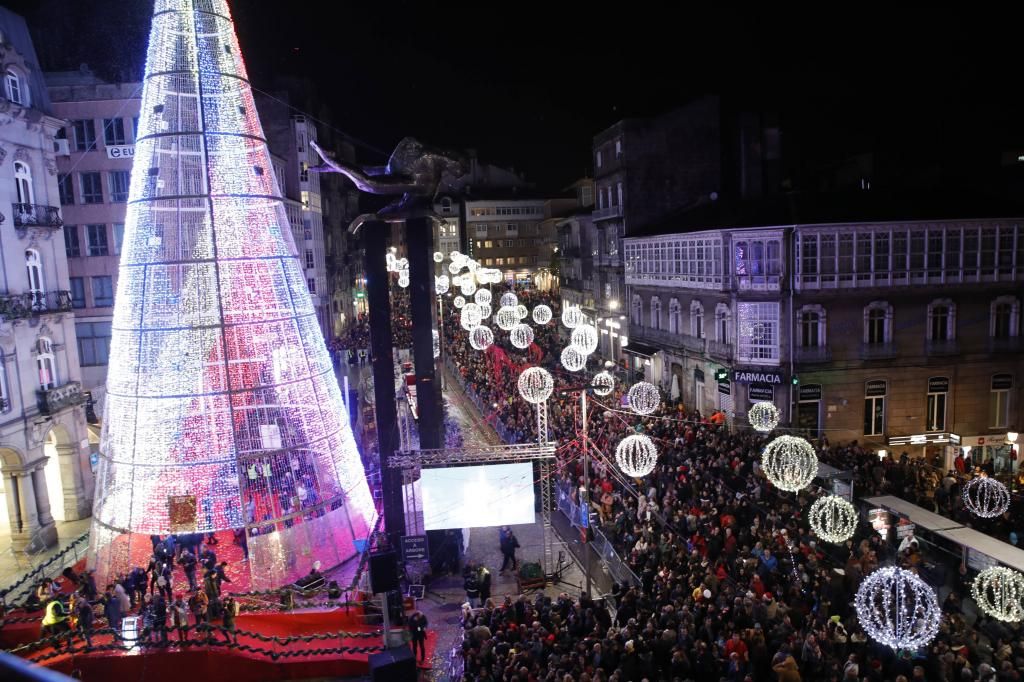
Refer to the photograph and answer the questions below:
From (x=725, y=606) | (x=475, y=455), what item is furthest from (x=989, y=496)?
(x=475, y=455)

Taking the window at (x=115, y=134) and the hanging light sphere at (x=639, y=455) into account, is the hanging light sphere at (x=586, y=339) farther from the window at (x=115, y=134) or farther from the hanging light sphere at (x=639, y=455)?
the window at (x=115, y=134)

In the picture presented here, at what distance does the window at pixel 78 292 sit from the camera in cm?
3200

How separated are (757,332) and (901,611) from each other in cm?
2145

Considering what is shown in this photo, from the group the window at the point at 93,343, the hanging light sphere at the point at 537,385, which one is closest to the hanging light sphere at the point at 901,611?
the hanging light sphere at the point at 537,385

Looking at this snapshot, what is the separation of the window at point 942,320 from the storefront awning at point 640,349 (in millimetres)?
13726

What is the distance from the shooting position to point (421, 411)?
62.5 feet

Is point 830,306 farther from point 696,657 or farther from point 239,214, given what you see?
point 239,214

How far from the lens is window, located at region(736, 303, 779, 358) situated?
99.1 ft

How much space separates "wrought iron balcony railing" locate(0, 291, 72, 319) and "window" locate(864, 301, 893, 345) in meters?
30.9

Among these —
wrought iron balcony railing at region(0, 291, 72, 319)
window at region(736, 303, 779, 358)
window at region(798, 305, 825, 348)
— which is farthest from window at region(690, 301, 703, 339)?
wrought iron balcony railing at region(0, 291, 72, 319)

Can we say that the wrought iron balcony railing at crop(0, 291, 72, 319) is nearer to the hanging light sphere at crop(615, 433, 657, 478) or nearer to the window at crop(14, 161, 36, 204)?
the window at crop(14, 161, 36, 204)

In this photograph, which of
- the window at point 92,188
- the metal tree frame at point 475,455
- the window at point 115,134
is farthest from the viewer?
the window at point 92,188

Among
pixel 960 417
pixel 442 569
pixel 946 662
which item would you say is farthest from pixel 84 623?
pixel 960 417

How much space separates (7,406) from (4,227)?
5.31 meters
